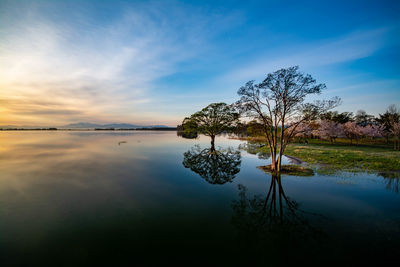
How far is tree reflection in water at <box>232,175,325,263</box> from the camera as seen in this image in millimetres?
8625

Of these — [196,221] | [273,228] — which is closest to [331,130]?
[273,228]

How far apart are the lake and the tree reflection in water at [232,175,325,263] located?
0.06 metres

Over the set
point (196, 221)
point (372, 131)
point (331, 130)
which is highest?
point (331, 130)

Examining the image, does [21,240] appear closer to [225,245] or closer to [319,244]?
[225,245]

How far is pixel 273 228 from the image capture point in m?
10.7

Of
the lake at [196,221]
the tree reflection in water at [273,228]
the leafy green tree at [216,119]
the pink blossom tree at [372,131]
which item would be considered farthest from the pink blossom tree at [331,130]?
the tree reflection in water at [273,228]

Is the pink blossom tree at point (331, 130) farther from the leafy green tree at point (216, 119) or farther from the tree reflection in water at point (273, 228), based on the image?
the tree reflection in water at point (273, 228)

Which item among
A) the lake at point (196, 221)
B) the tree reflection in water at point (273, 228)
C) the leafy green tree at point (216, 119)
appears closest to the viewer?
the lake at point (196, 221)

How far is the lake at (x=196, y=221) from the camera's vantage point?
26.9 feet

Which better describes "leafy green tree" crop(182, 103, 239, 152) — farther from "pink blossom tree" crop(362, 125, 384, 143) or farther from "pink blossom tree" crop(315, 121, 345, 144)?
"pink blossom tree" crop(362, 125, 384, 143)

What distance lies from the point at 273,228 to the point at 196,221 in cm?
513

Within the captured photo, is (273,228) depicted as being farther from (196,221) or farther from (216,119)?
(216,119)

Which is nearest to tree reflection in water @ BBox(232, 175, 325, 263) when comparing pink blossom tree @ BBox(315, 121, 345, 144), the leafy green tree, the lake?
the lake

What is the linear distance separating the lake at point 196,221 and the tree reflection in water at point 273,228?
0.20 ft
